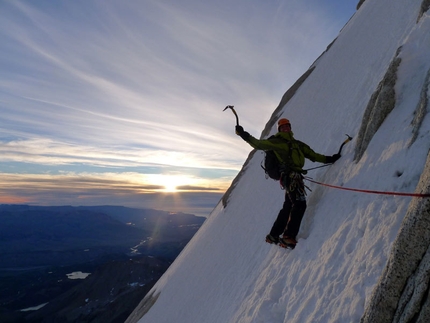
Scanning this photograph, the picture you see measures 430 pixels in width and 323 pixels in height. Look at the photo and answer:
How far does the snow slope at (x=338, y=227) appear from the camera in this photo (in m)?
5.10

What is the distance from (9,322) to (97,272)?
4083 cm

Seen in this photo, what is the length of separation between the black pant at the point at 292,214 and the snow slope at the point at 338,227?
0.36 meters

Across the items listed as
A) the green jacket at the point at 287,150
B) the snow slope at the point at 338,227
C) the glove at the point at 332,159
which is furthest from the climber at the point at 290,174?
the glove at the point at 332,159

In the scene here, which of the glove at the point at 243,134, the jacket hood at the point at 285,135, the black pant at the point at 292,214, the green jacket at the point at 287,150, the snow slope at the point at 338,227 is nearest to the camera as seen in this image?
the snow slope at the point at 338,227

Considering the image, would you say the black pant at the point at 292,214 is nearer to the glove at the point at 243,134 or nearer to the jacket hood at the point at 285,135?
the jacket hood at the point at 285,135

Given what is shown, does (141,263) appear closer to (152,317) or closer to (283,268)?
(152,317)

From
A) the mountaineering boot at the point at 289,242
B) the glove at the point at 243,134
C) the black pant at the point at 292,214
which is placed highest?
the glove at the point at 243,134

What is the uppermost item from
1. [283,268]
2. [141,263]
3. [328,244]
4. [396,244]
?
[396,244]

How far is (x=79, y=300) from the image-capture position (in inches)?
5600

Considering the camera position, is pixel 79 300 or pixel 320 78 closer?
pixel 320 78

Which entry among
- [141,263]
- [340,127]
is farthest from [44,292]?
[340,127]

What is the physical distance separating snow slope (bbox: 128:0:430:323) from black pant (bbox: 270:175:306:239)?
1.19ft

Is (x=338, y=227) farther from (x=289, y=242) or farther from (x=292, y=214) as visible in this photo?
(x=289, y=242)

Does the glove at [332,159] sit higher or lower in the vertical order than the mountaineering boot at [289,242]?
higher
